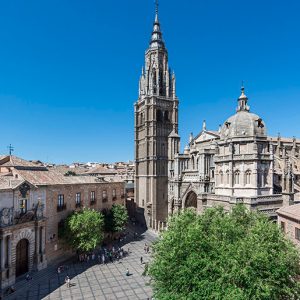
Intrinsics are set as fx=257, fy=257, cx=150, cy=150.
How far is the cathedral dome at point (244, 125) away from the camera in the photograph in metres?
37.8

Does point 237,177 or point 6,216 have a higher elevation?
point 237,177

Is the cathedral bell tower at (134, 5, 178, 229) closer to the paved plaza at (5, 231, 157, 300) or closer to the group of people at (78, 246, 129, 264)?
the group of people at (78, 246, 129, 264)

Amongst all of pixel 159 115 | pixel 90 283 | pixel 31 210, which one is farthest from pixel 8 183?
pixel 159 115

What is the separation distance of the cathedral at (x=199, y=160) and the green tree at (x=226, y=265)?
1546cm

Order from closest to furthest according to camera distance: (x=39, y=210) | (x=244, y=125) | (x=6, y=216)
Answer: (x=6, y=216)
(x=39, y=210)
(x=244, y=125)

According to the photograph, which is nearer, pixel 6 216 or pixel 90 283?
pixel 6 216

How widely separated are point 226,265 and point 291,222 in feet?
51.2

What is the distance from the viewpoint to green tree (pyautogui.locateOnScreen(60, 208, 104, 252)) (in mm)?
33156

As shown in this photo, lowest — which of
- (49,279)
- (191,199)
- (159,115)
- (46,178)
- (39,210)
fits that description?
(49,279)

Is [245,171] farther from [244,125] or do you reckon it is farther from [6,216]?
[6,216]

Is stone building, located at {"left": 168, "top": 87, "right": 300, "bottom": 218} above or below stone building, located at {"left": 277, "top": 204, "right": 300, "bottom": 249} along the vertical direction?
above

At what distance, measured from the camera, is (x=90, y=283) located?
27.9 m

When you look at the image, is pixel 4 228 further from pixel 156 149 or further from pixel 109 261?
pixel 156 149

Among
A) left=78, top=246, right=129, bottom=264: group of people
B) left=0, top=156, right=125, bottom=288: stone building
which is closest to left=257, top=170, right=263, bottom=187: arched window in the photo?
left=78, top=246, right=129, bottom=264: group of people
